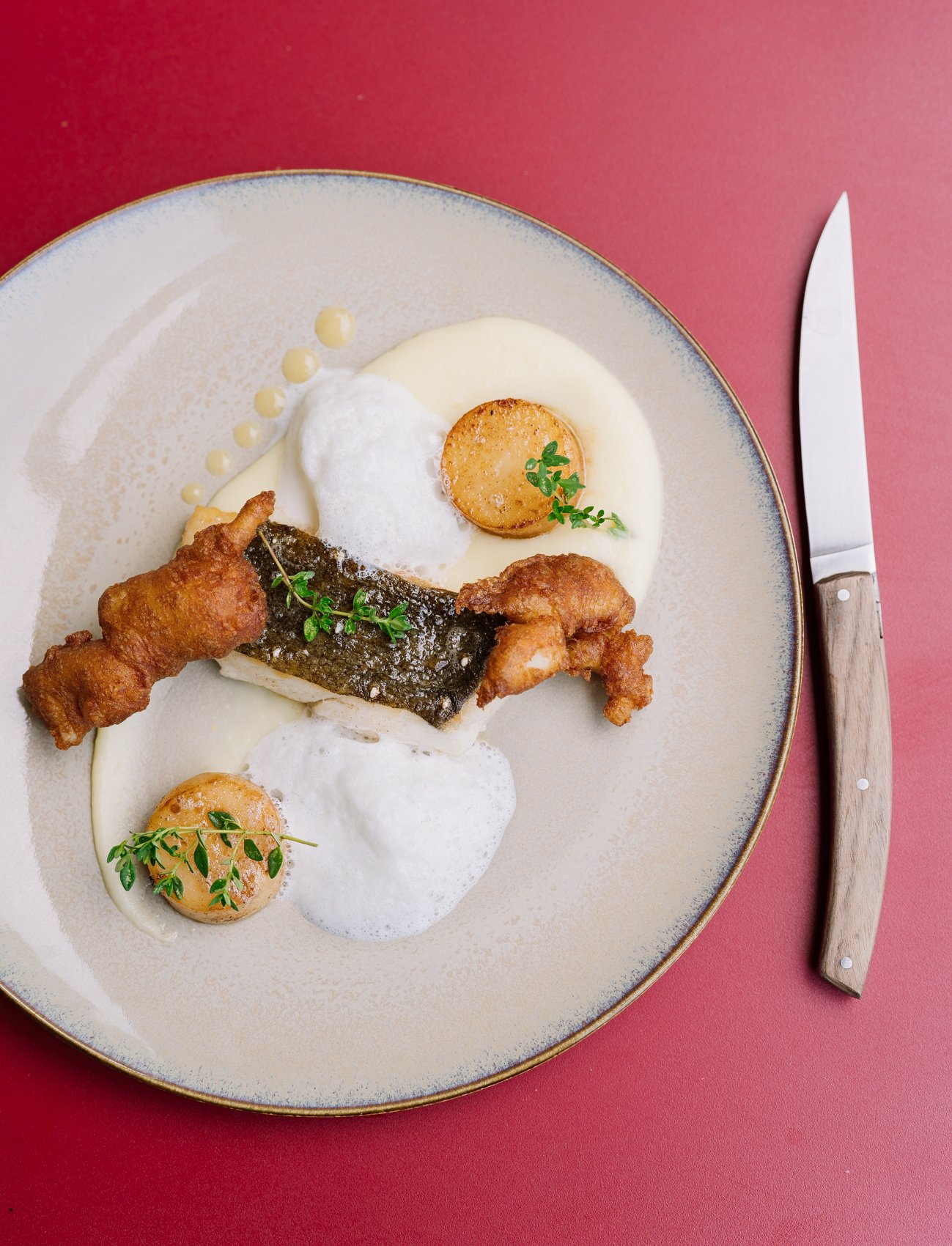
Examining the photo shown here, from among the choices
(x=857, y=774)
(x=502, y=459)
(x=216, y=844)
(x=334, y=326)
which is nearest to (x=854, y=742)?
(x=857, y=774)

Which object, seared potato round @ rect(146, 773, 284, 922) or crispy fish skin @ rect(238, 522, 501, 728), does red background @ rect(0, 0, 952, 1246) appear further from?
crispy fish skin @ rect(238, 522, 501, 728)

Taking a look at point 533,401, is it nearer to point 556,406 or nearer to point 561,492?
point 556,406

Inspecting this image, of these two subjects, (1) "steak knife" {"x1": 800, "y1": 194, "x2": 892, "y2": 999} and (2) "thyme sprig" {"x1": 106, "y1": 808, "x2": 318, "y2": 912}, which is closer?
(2) "thyme sprig" {"x1": 106, "y1": 808, "x2": 318, "y2": 912}

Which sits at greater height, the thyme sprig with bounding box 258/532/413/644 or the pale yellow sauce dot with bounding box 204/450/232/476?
the pale yellow sauce dot with bounding box 204/450/232/476

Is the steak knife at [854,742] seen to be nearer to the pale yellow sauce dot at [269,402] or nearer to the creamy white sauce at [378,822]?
the creamy white sauce at [378,822]

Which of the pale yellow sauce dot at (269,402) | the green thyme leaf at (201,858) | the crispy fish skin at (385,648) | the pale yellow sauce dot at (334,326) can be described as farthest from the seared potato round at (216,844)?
the pale yellow sauce dot at (334,326)

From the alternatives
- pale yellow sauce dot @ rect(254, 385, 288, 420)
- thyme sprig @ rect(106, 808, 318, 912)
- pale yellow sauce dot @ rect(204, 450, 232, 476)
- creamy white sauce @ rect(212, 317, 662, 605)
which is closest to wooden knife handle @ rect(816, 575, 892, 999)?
creamy white sauce @ rect(212, 317, 662, 605)
